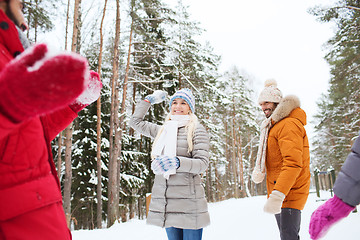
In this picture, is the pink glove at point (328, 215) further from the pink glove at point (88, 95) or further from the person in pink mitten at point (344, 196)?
the pink glove at point (88, 95)

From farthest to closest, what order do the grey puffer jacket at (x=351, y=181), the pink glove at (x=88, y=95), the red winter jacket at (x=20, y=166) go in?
1. the pink glove at (x=88, y=95)
2. the grey puffer jacket at (x=351, y=181)
3. the red winter jacket at (x=20, y=166)

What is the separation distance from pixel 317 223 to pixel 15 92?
1720mm

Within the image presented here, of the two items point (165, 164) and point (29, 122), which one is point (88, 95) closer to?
point (29, 122)

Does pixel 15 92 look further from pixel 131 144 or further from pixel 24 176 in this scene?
pixel 131 144

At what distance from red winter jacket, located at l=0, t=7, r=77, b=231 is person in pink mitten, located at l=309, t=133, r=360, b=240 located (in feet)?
4.78

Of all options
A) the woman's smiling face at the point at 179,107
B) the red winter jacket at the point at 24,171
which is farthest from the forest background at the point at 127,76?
the red winter jacket at the point at 24,171

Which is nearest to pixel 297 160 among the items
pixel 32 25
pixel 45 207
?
pixel 45 207

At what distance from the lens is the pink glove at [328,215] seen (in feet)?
4.91

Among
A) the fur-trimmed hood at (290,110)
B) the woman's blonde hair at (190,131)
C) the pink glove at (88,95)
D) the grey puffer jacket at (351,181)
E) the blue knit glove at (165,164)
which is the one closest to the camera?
Result: the grey puffer jacket at (351,181)

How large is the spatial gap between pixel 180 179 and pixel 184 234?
0.59m

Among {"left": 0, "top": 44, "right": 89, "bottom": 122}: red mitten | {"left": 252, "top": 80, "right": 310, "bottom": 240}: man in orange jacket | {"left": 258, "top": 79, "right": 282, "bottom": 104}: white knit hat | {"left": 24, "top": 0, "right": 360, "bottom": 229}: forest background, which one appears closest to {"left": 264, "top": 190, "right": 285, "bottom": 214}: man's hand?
{"left": 252, "top": 80, "right": 310, "bottom": 240}: man in orange jacket

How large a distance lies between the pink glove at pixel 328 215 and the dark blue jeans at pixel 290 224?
1.09 meters

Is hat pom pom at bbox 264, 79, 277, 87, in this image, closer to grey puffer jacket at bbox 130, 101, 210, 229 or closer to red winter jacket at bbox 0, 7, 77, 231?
grey puffer jacket at bbox 130, 101, 210, 229

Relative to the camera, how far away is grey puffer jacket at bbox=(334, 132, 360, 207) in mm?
1443
